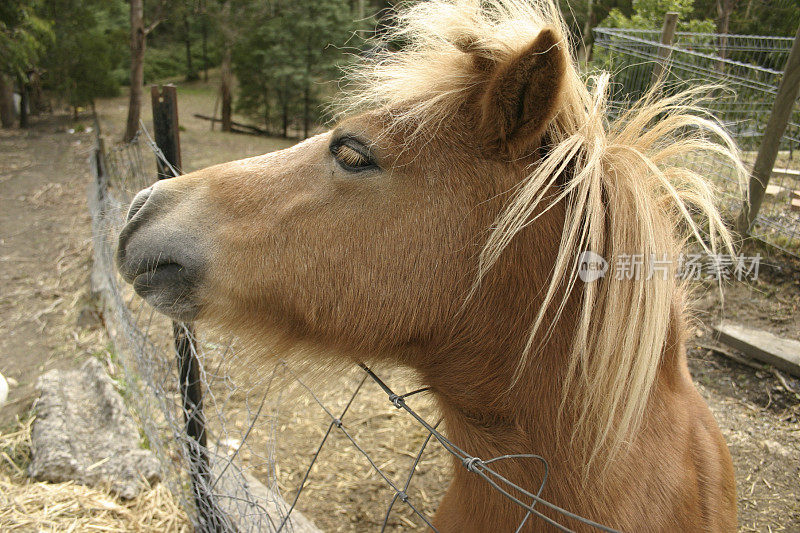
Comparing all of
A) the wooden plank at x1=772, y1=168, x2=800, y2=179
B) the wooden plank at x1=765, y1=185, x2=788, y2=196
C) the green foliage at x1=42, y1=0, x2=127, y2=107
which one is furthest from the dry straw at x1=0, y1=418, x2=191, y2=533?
the green foliage at x1=42, y1=0, x2=127, y2=107

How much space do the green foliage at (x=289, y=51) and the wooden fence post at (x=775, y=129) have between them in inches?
341

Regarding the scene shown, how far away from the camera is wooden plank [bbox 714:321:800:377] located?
3.63 meters

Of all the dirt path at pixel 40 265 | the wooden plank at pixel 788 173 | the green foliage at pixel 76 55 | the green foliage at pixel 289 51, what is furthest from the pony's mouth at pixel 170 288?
the green foliage at pixel 76 55

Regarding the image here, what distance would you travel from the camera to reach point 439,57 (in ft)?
5.14

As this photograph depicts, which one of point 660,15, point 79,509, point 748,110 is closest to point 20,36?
point 79,509

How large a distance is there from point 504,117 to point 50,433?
3.26 metres

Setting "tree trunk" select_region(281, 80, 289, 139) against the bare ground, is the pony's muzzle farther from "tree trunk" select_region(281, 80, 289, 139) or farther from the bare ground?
"tree trunk" select_region(281, 80, 289, 139)

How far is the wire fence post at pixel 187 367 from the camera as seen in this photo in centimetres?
223

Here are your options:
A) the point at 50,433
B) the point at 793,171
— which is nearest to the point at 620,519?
the point at 50,433

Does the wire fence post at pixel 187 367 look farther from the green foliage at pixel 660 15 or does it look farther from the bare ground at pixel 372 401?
the green foliage at pixel 660 15

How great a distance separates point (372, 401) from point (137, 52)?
940cm

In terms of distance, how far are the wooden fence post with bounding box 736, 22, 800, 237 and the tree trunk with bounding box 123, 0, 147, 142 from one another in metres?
10.0

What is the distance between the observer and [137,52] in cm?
1019

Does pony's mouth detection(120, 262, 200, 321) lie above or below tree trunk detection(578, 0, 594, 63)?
below
